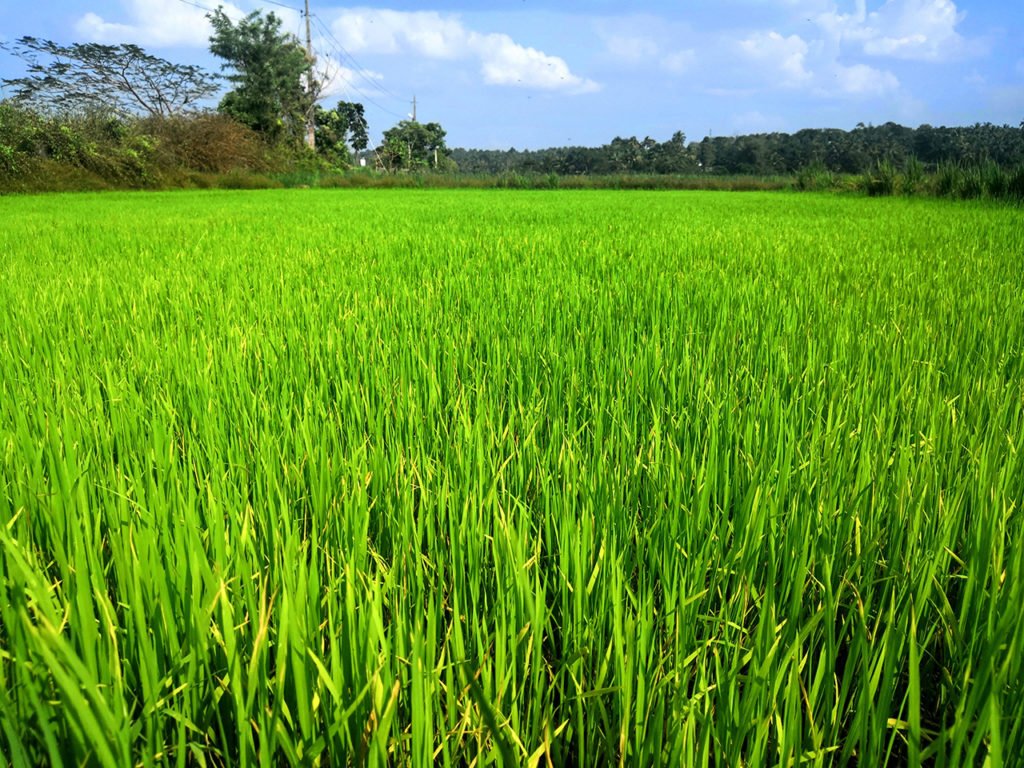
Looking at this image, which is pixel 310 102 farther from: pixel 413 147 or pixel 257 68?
pixel 413 147

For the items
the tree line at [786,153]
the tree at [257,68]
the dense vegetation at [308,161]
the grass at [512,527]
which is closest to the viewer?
the grass at [512,527]

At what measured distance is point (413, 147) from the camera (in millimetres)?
43500

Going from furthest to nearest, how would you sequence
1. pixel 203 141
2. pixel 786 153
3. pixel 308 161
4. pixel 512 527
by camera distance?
1. pixel 786 153
2. pixel 308 161
3. pixel 203 141
4. pixel 512 527

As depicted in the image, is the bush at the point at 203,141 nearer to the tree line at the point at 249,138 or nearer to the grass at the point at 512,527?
the tree line at the point at 249,138

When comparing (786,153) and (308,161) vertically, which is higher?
(786,153)

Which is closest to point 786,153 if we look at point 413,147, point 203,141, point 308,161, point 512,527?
point 413,147

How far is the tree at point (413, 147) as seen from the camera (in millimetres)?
37719

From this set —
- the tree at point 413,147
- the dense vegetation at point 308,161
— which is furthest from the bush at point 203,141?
the tree at point 413,147

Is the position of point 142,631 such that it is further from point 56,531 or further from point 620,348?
point 620,348

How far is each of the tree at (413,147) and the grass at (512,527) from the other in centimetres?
3685

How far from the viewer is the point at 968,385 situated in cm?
142

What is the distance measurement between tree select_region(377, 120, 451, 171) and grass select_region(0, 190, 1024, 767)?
3685 centimetres

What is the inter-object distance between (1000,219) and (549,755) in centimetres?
734

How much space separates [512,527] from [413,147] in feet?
152
